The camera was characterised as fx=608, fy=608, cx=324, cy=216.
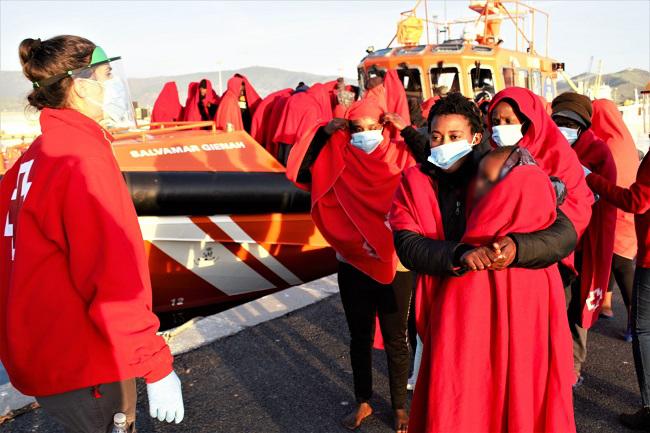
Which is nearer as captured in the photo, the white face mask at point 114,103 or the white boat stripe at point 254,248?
the white face mask at point 114,103

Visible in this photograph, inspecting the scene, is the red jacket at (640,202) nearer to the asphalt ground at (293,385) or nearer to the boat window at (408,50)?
the asphalt ground at (293,385)

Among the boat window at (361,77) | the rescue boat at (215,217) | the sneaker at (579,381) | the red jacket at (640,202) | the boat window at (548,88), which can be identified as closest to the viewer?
the red jacket at (640,202)

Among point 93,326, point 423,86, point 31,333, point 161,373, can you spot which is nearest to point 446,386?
point 161,373

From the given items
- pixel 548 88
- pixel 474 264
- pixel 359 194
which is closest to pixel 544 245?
pixel 474 264

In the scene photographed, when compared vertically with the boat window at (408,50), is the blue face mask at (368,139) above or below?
below

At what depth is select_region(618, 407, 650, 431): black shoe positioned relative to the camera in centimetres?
327

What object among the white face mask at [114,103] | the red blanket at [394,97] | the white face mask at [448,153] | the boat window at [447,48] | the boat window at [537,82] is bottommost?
the boat window at [537,82]

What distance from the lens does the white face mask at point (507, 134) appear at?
10.3 feet

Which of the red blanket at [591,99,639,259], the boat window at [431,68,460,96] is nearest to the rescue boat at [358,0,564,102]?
the boat window at [431,68,460,96]

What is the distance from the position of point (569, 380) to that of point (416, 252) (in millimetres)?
721

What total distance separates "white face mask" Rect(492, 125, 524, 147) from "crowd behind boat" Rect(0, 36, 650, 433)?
1 centimetres

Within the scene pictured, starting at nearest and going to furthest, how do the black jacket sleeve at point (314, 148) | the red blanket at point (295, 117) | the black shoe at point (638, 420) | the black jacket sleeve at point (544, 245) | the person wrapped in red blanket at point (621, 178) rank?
the black jacket sleeve at point (544, 245) → the black shoe at point (638, 420) → the black jacket sleeve at point (314, 148) → the person wrapped in red blanket at point (621, 178) → the red blanket at point (295, 117)

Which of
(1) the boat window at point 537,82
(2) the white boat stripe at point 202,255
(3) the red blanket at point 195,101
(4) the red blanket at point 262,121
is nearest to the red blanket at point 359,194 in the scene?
(2) the white boat stripe at point 202,255

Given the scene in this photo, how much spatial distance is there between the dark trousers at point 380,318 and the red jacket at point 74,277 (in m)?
1.70
